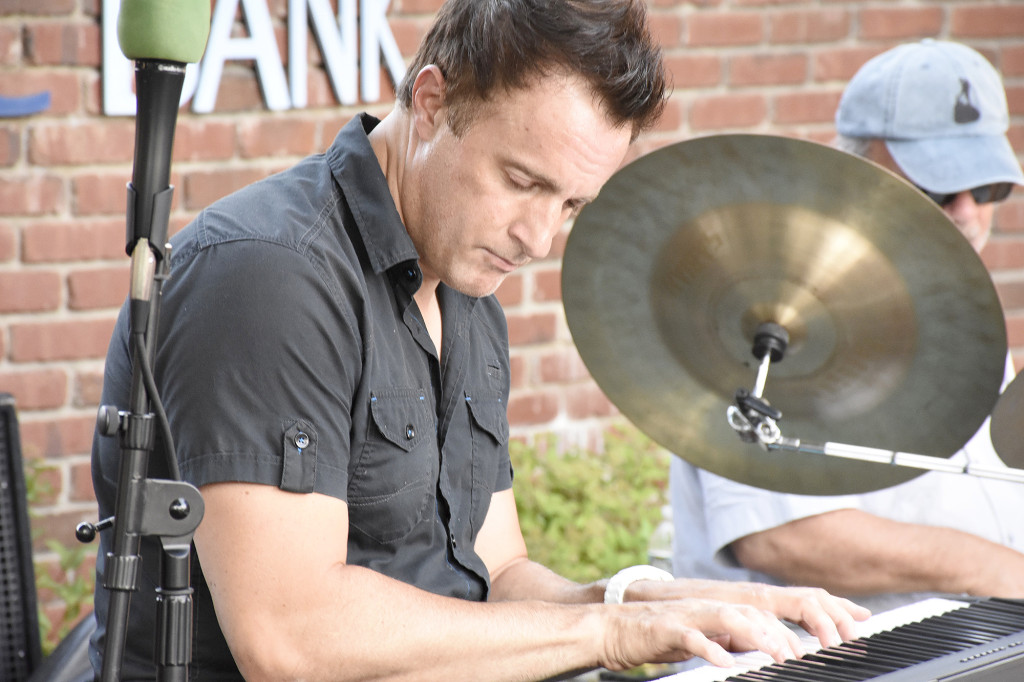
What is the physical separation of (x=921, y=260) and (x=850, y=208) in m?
0.11

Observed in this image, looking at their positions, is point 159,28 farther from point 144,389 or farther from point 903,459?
point 903,459

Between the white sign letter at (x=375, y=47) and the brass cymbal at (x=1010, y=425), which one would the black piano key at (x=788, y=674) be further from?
the white sign letter at (x=375, y=47)

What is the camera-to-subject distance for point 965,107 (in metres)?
2.07

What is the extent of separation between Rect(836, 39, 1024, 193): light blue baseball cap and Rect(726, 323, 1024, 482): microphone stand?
22.6 inches

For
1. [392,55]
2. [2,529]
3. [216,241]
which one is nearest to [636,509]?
[392,55]

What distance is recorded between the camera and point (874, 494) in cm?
202

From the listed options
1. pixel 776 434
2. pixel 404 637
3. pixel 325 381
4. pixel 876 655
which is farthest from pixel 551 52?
pixel 876 655

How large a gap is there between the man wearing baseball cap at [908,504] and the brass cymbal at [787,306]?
19 cm

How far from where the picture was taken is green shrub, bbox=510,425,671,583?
2.88 m

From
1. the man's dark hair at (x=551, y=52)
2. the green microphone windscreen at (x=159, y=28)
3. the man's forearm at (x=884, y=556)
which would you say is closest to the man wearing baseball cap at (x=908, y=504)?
the man's forearm at (x=884, y=556)

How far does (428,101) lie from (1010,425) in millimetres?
860

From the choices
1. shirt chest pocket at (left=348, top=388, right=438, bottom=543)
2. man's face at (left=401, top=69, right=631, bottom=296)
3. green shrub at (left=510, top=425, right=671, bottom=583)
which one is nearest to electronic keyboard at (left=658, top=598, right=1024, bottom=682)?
shirt chest pocket at (left=348, top=388, right=438, bottom=543)

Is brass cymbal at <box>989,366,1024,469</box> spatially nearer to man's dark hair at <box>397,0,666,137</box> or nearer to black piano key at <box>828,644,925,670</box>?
black piano key at <box>828,644,925,670</box>

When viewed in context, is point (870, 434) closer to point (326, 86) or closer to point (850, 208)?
point (850, 208)
